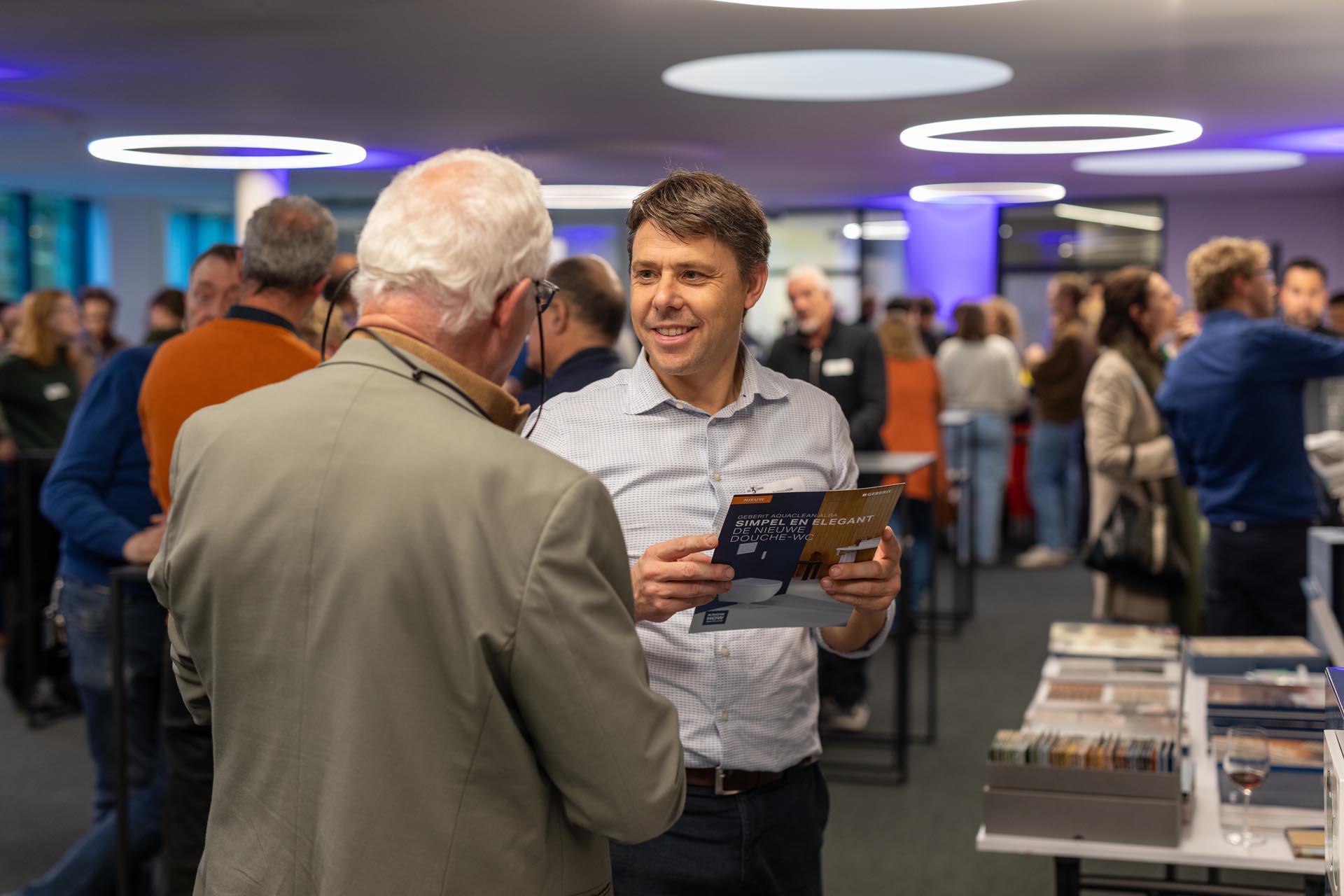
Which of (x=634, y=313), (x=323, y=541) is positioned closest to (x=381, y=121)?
(x=634, y=313)

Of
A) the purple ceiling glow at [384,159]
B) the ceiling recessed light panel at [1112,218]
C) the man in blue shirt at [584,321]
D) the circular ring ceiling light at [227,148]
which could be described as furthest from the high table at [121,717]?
the ceiling recessed light panel at [1112,218]

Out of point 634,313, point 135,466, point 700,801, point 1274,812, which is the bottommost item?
point 1274,812

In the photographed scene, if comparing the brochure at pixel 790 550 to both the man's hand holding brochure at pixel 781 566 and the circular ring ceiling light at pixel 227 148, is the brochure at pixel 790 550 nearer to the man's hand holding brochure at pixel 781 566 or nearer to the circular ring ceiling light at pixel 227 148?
the man's hand holding brochure at pixel 781 566

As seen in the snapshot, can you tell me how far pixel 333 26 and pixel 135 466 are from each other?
93.2 inches

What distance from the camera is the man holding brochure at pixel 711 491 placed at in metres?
1.85

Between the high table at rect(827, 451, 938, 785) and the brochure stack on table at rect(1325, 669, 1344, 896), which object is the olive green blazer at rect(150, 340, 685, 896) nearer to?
the brochure stack on table at rect(1325, 669, 1344, 896)

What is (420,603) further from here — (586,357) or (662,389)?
(586,357)

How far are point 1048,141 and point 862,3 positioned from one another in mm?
4139

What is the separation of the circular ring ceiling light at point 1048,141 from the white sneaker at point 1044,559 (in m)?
2.83

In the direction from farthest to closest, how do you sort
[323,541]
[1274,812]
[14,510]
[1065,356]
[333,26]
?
[1065,356] → [14,510] → [333,26] → [1274,812] → [323,541]

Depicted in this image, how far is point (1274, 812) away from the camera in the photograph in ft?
7.97

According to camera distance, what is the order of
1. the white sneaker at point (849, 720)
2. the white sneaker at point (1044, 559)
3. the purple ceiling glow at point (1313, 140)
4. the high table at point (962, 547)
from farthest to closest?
the white sneaker at point (1044, 559) → the purple ceiling glow at point (1313, 140) → the high table at point (962, 547) → the white sneaker at point (849, 720)

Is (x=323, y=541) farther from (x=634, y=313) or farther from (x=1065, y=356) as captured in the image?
(x=1065, y=356)

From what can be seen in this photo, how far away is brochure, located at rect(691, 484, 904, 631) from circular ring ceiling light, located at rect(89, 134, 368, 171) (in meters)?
7.25
